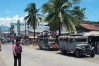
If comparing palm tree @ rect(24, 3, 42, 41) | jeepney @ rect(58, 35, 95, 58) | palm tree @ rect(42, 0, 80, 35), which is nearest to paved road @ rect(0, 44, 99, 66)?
jeepney @ rect(58, 35, 95, 58)

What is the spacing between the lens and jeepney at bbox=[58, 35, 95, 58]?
1536cm

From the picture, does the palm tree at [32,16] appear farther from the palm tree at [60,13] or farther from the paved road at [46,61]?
the paved road at [46,61]

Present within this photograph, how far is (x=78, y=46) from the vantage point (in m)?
15.7

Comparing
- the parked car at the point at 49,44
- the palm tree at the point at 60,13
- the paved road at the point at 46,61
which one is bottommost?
the paved road at the point at 46,61

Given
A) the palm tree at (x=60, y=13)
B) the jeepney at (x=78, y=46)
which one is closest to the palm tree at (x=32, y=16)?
the palm tree at (x=60, y=13)

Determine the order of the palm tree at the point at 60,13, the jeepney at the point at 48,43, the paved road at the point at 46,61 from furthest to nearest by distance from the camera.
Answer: the palm tree at the point at 60,13, the jeepney at the point at 48,43, the paved road at the point at 46,61

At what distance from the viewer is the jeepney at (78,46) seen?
15359 mm

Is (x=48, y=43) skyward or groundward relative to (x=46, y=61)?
skyward

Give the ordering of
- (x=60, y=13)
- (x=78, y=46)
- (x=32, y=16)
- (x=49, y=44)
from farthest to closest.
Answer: (x=32, y=16) < (x=60, y=13) < (x=49, y=44) < (x=78, y=46)

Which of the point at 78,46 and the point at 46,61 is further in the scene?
the point at 78,46

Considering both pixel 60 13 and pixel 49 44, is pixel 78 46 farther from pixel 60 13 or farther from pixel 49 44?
pixel 60 13

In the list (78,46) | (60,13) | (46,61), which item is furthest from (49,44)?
(46,61)

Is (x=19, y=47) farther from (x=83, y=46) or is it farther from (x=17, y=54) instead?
(x=83, y=46)

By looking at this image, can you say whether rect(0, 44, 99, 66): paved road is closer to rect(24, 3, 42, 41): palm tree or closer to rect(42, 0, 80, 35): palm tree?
rect(42, 0, 80, 35): palm tree
